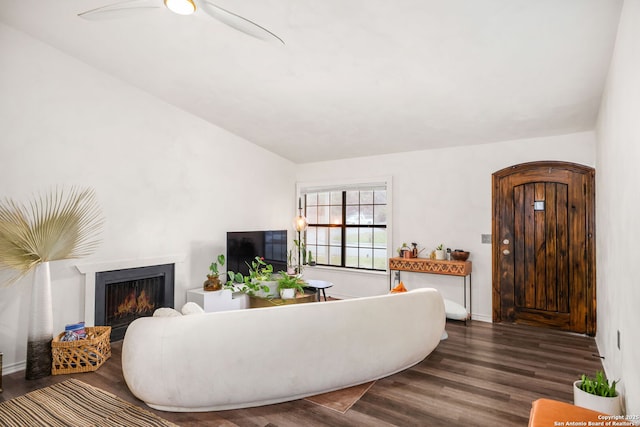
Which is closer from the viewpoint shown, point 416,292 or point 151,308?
point 416,292

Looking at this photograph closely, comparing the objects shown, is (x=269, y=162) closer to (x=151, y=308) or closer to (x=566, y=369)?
(x=151, y=308)

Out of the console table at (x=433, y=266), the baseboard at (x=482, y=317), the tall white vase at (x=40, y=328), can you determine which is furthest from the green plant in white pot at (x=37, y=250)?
the baseboard at (x=482, y=317)

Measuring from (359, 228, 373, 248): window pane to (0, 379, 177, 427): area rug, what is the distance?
4.05 m

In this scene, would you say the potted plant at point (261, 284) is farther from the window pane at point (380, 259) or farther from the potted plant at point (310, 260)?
the window pane at point (380, 259)

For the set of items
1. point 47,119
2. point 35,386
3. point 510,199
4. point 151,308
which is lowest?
point 35,386

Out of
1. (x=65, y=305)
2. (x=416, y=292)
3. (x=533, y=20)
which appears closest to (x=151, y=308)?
(x=65, y=305)

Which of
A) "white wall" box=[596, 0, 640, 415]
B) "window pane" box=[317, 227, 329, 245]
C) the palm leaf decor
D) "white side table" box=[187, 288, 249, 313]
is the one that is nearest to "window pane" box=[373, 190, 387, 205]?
"window pane" box=[317, 227, 329, 245]

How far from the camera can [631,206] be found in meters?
1.78

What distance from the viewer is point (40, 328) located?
284 centimetres

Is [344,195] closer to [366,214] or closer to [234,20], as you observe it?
[366,214]

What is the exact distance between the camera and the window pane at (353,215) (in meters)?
5.85

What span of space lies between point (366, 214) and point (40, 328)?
4356 millimetres

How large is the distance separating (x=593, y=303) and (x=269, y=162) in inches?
185

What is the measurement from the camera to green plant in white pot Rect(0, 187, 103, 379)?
274cm
